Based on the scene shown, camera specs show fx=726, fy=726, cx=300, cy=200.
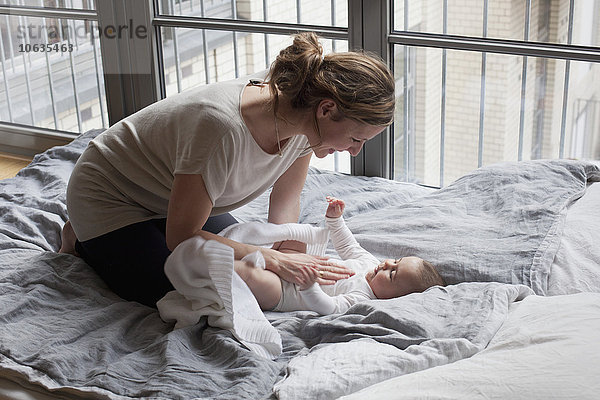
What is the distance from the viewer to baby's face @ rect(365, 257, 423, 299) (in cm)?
182

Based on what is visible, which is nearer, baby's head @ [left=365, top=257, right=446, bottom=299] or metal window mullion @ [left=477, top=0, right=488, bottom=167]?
baby's head @ [left=365, top=257, right=446, bottom=299]

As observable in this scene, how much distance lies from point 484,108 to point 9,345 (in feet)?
6.20

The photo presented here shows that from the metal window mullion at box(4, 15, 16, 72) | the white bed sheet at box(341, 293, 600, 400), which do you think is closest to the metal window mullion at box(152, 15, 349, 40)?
the metal window mullion at box(4, 15, 16, 72)

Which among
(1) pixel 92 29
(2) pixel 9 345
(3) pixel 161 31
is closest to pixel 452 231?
(2) pixel 9 345

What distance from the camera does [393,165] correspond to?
9.09ft

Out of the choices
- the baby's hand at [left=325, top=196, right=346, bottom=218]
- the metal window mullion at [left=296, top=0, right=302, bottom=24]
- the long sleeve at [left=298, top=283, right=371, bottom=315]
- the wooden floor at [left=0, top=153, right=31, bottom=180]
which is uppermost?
the metal window mullion at [left=296, top=0, right=302, bottom=24]

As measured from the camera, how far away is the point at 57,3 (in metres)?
3.37

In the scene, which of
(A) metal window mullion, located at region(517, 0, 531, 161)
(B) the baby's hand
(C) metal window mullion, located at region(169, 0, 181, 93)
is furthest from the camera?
(C) metal window mullion, located at region(169, 0, 181, 93)

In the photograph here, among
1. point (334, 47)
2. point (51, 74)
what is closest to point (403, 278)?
point (334, 47)

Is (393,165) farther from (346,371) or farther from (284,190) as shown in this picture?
(346,371)

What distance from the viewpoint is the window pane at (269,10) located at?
9.37 ft

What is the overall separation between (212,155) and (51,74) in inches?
90.5

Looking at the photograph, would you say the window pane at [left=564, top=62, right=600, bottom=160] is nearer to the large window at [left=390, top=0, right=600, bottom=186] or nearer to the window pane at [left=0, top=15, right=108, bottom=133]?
the large window at [left=390, top=0, right=600, bottom=186]

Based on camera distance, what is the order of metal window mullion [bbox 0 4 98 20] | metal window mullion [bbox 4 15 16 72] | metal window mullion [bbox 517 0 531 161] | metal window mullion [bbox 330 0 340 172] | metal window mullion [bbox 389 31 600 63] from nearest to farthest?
metal window mullion [bbox 389 31 600 63]
metal window mullion [bbox 517 0 531 161]
metal window mullion [bbox 330 0 340 172]
metal window mullion [bbox 0 4 98 20]
metal window mullion [bbox 4 15 16 72]
